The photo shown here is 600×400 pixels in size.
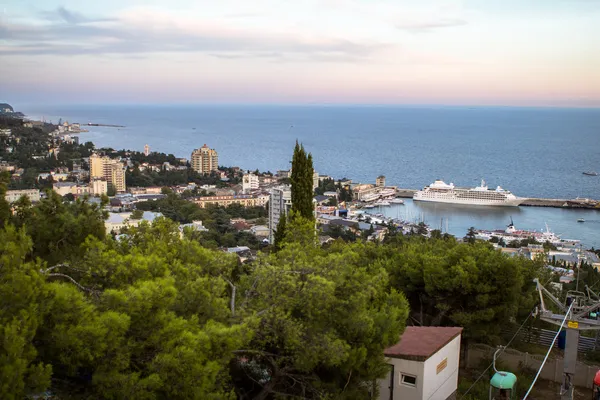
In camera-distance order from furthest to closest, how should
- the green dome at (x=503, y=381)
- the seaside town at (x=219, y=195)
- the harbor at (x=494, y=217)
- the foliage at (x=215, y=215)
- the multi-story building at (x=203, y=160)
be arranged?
1. the multi-story building at (x=203, y=160)
2. the harbor at (x=494, y=217)
3. the seaside town at (x=219, y=195)
4. the foliage at (x=215, y=215)
5. the green dome at (x=503, y=381)

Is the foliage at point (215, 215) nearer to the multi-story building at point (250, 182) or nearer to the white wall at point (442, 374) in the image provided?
the multi-story building at point (250, 182)

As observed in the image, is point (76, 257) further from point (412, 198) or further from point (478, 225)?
point (412, 198)

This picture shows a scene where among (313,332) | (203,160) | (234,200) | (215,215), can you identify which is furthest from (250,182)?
(313,332)

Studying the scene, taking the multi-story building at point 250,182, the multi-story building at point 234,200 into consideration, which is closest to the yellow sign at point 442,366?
the multi-story building at point 234,200

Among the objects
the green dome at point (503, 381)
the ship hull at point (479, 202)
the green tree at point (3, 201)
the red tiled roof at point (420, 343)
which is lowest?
the ship hull at point (479, 202)

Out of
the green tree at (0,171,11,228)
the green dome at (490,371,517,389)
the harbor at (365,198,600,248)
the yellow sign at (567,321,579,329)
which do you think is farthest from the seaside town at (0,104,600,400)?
the harbor at (365,198,600,248)

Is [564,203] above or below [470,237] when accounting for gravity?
below

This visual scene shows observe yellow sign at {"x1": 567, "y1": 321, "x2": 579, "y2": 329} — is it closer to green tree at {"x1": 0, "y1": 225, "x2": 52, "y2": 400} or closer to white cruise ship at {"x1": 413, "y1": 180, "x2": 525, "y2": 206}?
green tree at {"x1": 0, "y1": 225, "x2": 52, "y2": 400}

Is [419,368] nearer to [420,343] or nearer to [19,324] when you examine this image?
[420,343]
